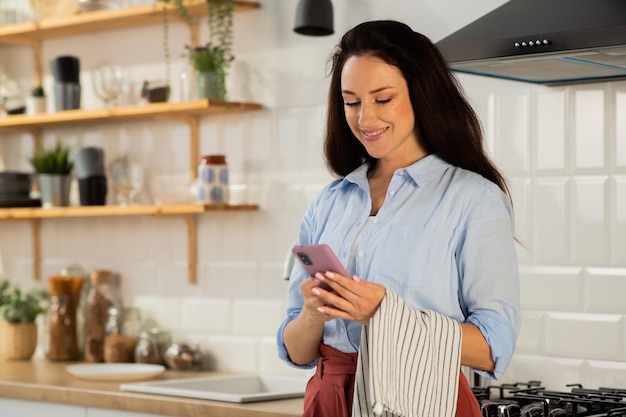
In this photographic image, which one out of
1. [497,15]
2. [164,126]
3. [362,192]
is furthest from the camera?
[164,126]

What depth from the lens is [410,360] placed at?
1814 mm

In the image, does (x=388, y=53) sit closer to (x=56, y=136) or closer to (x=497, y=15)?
(x=497, y=15)

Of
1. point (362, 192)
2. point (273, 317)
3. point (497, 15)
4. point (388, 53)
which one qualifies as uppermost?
point (497, 15)

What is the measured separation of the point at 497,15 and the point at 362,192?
2.57 feet

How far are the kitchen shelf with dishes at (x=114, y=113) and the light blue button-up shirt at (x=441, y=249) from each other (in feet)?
4.96

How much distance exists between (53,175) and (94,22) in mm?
599

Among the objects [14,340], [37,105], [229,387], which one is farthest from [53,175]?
[229,387]

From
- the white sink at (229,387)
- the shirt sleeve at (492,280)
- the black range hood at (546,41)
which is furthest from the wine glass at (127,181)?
the shirt sleeve at (492,280)

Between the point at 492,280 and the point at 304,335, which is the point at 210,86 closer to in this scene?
the point at 304,335

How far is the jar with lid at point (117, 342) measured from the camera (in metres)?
3.78

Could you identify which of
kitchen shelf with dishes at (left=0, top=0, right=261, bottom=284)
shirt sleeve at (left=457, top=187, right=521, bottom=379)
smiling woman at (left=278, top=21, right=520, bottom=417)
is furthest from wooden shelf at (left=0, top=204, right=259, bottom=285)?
shirt sleeve at (left=457, top=187, right=521, bottom=379)

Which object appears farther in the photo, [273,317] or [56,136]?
[56,136]

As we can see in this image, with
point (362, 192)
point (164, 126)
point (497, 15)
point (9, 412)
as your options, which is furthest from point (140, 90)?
point (362, 192)

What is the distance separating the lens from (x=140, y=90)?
3893 millimetres
